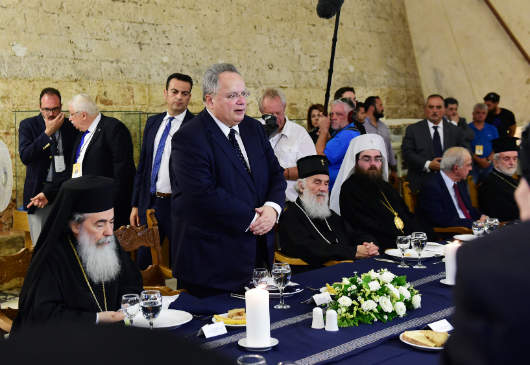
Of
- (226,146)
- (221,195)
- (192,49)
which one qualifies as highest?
(192,49)

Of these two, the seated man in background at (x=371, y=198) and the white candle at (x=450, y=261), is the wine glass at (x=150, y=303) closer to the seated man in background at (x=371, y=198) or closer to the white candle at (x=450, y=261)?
the white candle at (x=450, y=261)

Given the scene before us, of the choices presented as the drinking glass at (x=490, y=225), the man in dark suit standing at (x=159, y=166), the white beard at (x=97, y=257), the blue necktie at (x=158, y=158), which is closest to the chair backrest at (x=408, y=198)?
the drinking glass at (x=490, y=225)

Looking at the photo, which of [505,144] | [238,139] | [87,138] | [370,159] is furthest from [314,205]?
[505,144]

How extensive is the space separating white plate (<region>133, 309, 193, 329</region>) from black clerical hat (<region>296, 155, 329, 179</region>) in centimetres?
209

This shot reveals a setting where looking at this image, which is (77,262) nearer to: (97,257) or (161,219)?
(97,257)

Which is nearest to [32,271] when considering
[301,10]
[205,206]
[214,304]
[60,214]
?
[60,214]

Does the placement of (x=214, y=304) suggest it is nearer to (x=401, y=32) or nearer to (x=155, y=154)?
(x=155, y=154)

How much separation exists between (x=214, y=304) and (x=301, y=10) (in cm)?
656

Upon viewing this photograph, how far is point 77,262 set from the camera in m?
2.70

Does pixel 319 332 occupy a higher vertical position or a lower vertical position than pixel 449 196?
lower

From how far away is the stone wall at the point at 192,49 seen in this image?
6.05m

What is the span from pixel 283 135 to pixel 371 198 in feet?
3.21

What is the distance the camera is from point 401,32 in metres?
10.0

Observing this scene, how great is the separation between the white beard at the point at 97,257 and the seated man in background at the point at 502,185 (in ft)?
14.4
